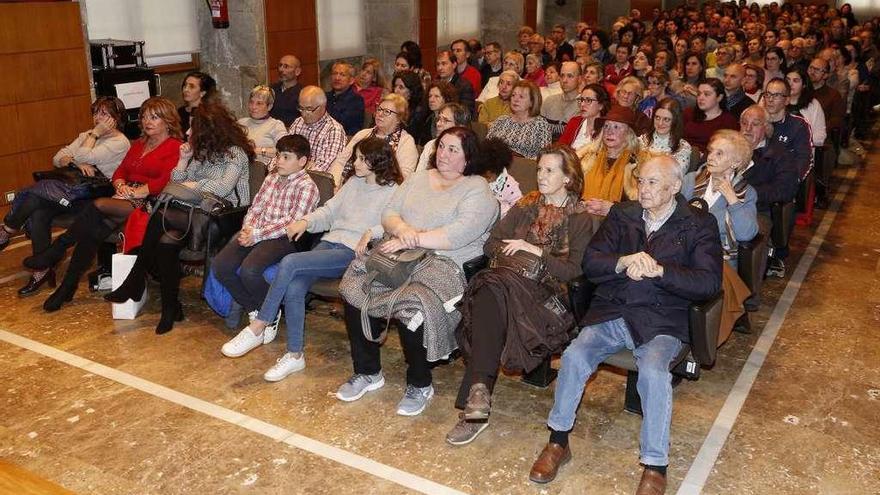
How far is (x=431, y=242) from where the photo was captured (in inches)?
163

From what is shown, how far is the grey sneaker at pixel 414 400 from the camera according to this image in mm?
4035

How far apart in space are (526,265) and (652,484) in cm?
106

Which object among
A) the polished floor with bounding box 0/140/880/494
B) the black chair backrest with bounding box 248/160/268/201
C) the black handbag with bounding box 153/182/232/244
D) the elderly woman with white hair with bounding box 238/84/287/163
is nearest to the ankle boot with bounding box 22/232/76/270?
the polished floor with bounding box 0/140/880/494

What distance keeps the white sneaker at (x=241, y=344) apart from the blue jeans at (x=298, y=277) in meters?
0.25

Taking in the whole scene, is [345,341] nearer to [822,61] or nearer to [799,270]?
[799,270]

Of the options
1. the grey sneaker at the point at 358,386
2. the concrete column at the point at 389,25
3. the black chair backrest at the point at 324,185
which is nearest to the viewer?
the grey sneaker at the point at 358,386

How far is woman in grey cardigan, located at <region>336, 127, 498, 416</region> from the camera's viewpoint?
4.04 meters

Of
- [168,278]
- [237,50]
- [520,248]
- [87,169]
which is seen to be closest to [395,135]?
[168,278]

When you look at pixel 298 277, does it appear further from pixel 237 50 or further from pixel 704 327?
pixel 237 50

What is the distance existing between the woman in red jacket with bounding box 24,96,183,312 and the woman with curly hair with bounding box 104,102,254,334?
0.19m

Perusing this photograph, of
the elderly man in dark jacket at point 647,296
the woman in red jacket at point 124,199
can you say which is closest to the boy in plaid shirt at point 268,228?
the woman in red jacket at point 124,199

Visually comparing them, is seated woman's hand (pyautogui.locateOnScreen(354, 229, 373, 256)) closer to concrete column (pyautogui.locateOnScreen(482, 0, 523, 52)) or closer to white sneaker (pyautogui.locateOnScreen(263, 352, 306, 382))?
white sneaker (pyautogui.locateOnScreen(263, 352, 306, 382))

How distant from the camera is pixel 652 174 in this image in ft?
11.9

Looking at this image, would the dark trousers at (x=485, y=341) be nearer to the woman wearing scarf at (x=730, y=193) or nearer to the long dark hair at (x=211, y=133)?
the woman wearing scarf at (x=730, y=193)
